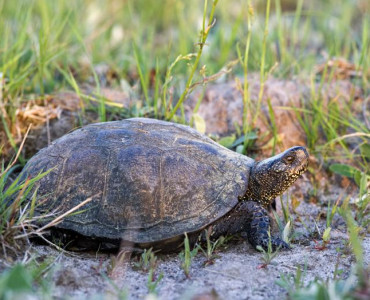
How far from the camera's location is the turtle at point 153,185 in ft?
8.59

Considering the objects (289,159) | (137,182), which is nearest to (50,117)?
(137,182)

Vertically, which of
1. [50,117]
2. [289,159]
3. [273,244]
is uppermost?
[289,159]

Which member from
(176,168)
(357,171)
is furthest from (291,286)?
(357,171)

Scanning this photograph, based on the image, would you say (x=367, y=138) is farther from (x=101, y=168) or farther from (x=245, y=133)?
(x=101, y=168)

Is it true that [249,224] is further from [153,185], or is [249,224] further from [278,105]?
[278,105]

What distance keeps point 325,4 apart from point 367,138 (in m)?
4.69

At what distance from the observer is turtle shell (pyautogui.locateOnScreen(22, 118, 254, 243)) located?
8.59 feet

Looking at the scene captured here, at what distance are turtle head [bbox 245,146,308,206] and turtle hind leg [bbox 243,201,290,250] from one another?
130 mm

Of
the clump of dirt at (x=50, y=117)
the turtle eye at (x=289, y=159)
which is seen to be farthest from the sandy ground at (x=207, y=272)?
the clump of dirt at (x=50, y=117)

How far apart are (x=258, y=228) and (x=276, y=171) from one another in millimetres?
395

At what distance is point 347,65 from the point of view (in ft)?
14.4

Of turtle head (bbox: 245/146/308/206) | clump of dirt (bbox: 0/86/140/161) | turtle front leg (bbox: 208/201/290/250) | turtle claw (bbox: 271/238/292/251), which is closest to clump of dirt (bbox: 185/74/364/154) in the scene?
clump of dirt (bbox: 0/86/140/161)

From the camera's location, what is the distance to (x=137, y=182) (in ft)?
8.78

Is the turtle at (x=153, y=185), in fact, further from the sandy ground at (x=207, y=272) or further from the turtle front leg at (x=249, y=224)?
the sandy ground at (x=207, y=272)
